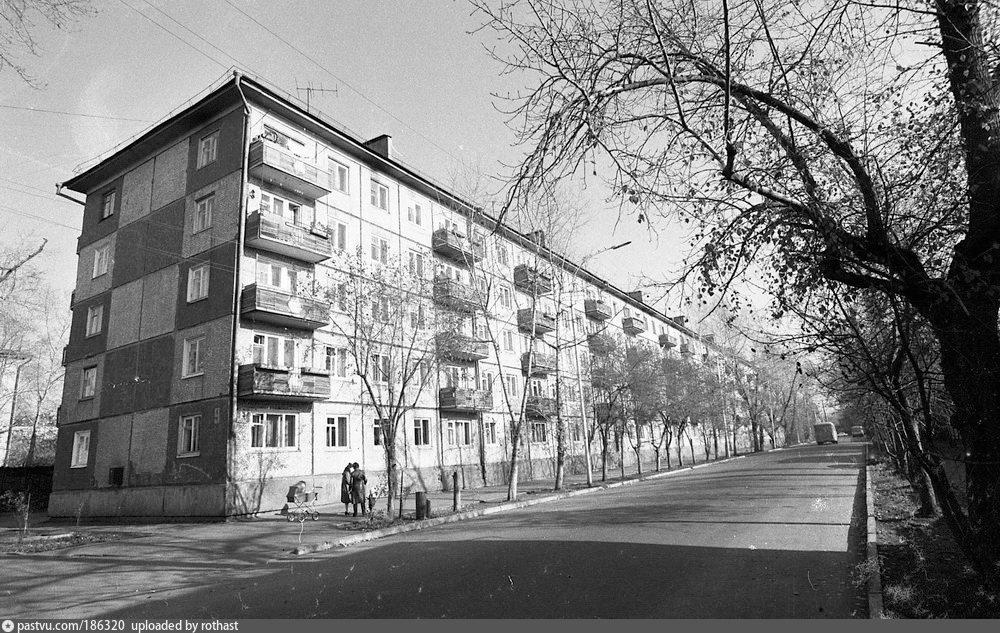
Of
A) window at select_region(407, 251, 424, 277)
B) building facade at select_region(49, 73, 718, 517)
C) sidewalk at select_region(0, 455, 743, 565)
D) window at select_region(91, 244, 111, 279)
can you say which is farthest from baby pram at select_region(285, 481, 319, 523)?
window at select_region(91, 244, 111, 279)

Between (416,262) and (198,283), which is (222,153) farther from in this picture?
(416,262)

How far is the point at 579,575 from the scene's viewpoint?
8.10 m

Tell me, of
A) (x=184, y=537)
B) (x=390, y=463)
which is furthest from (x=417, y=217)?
(x=184, y=537)

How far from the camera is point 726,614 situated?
6.21 meters

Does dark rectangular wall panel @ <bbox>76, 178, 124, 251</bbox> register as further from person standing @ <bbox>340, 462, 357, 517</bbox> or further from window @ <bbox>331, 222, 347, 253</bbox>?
person standing @ <bbox>340, 462, 357, 517</bbox>

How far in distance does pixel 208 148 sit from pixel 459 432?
18570mm

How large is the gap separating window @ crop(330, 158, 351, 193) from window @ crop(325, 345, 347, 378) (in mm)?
7712

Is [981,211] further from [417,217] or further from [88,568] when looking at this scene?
[417,217]

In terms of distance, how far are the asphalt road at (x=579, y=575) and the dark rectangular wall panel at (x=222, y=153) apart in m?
18.0

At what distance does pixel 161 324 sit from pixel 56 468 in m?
9.66

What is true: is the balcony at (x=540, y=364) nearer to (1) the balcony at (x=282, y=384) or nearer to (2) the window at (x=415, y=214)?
(2) the window at (x=415, y=214)

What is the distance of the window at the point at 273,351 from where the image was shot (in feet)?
77.6

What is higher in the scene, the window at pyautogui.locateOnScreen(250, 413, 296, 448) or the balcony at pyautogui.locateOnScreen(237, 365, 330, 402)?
the balcony at pyautogui.locateOnScreen(237, 365, 330, 402)

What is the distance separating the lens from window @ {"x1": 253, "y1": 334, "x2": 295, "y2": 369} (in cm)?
2364
